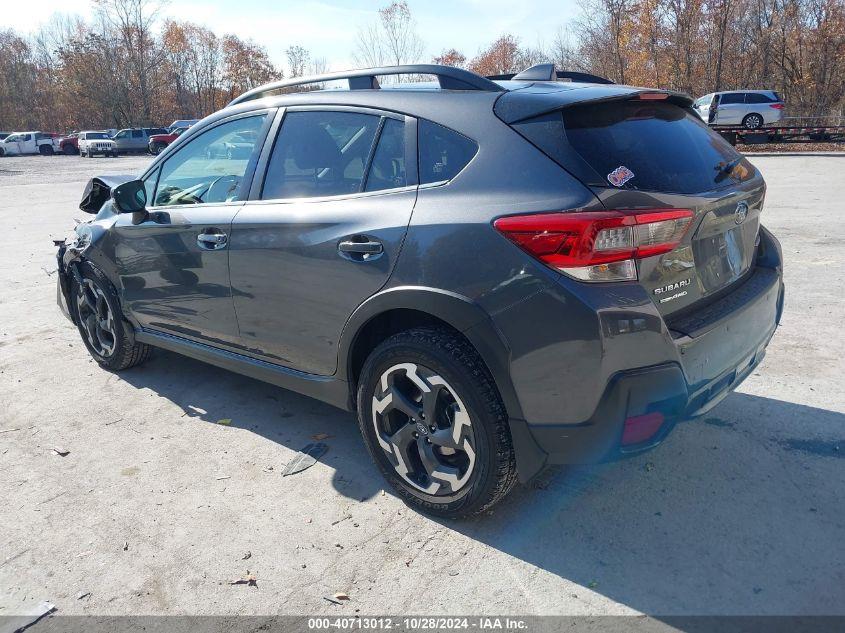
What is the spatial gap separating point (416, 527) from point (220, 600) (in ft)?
2.79

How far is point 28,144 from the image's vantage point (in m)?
47.1

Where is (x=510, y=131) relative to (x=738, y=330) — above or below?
above

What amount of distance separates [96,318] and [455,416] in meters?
3.33

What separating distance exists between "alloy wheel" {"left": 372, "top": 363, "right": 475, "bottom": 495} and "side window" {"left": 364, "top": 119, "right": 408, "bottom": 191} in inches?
31.9

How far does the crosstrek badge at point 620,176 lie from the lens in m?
2.38

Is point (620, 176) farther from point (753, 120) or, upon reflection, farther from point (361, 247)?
point (753, 120)

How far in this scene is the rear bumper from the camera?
231cm

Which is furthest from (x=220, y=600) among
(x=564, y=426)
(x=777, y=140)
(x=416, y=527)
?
(x=777, y=140)

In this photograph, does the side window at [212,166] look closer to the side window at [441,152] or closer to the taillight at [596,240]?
the side window at [441,152]

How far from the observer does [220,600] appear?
99.3 inches

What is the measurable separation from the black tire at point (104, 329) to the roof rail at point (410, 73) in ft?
6.42

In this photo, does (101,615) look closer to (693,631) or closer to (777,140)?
(693,631)

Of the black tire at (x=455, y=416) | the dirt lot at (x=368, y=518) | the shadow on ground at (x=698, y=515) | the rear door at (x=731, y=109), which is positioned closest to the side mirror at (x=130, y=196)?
the dirt lot at (x=368, y=518)

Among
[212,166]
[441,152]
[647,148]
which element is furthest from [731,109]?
[441,152]
